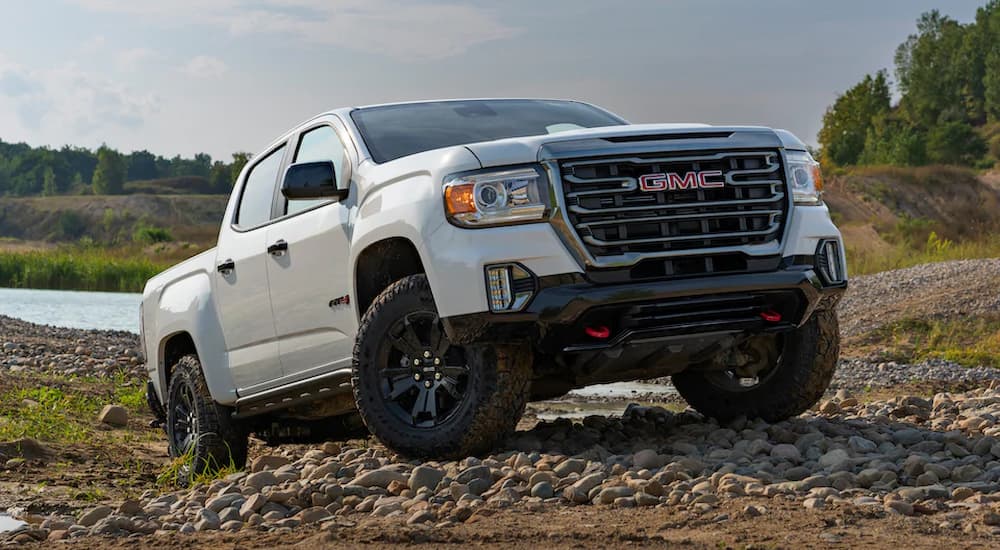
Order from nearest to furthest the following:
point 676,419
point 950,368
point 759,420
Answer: point 759,420, point 676,419, point 950,368

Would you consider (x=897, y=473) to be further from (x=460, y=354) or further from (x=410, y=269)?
(x=410, y=269)

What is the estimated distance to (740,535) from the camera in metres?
→ 5.04

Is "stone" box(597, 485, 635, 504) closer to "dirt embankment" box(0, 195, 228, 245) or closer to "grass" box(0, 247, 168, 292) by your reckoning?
"grass" box(0, 247, 168, 292)

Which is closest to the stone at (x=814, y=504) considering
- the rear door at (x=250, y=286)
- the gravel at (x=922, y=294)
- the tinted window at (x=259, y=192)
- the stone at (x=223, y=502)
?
the stone at (x=223, y=502)

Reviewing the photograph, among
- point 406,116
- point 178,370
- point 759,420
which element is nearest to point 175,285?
point 178,370

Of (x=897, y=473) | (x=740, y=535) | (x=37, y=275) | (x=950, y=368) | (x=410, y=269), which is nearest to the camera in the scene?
(x=740, y=535)

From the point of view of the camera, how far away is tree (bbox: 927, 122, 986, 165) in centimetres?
10188

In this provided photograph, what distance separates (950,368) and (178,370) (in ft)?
Result: 37.5

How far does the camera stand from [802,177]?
22.2ft

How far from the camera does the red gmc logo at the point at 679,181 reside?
6.20m

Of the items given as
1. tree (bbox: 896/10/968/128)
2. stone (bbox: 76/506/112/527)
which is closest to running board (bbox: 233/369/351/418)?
stone (bbox: 76/506/112/527)

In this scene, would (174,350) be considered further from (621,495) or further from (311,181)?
(621,495)

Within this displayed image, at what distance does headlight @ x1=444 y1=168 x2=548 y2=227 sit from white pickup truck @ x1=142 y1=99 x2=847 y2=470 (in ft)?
0.03

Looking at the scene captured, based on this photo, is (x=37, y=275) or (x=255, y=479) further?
(x=37, y=275)
